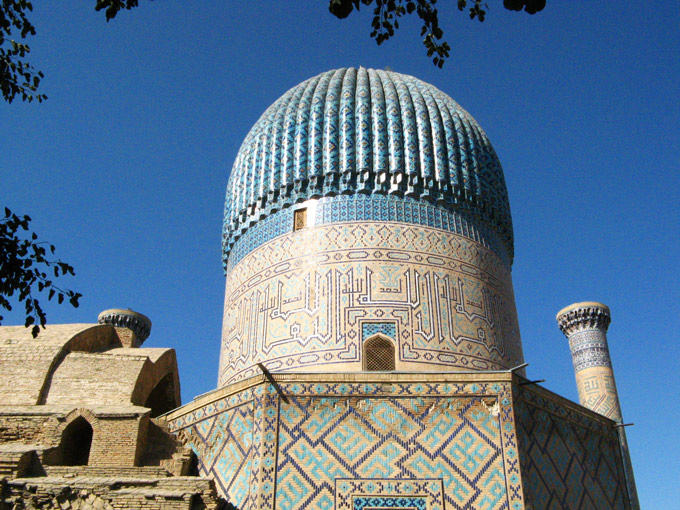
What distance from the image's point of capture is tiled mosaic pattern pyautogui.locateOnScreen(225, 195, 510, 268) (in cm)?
760

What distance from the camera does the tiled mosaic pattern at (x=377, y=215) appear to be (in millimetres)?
7602

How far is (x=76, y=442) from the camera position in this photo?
21.1ft

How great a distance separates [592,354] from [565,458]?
22.5 ft

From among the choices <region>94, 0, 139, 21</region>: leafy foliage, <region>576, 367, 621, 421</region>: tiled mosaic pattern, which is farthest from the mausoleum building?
<region>576, 367, 621, 421</region>: tiled mosaic pattern

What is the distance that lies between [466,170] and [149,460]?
4.78 m

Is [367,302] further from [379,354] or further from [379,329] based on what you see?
[379,354]

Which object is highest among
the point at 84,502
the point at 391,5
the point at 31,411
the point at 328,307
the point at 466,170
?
the point at 466,170

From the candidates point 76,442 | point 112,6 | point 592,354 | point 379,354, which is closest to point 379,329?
point 379,354

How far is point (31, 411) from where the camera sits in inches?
244

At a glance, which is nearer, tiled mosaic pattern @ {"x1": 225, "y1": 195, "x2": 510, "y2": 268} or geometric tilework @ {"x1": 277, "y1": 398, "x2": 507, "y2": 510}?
geometric tilework @ {"x1": 277, "y1": 398, "x2": 507, "y2": 510}

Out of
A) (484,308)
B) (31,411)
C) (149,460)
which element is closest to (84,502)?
(149,460)

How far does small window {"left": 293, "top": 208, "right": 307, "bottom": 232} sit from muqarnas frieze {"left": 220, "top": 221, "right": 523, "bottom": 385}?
110 mm

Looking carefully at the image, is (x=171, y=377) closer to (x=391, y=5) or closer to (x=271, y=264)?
(x=271, y=264)

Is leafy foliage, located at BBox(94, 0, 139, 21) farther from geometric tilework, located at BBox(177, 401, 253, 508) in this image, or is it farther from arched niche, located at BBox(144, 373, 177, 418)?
arched niche, located at BBox(144, 373, 177, 418)
